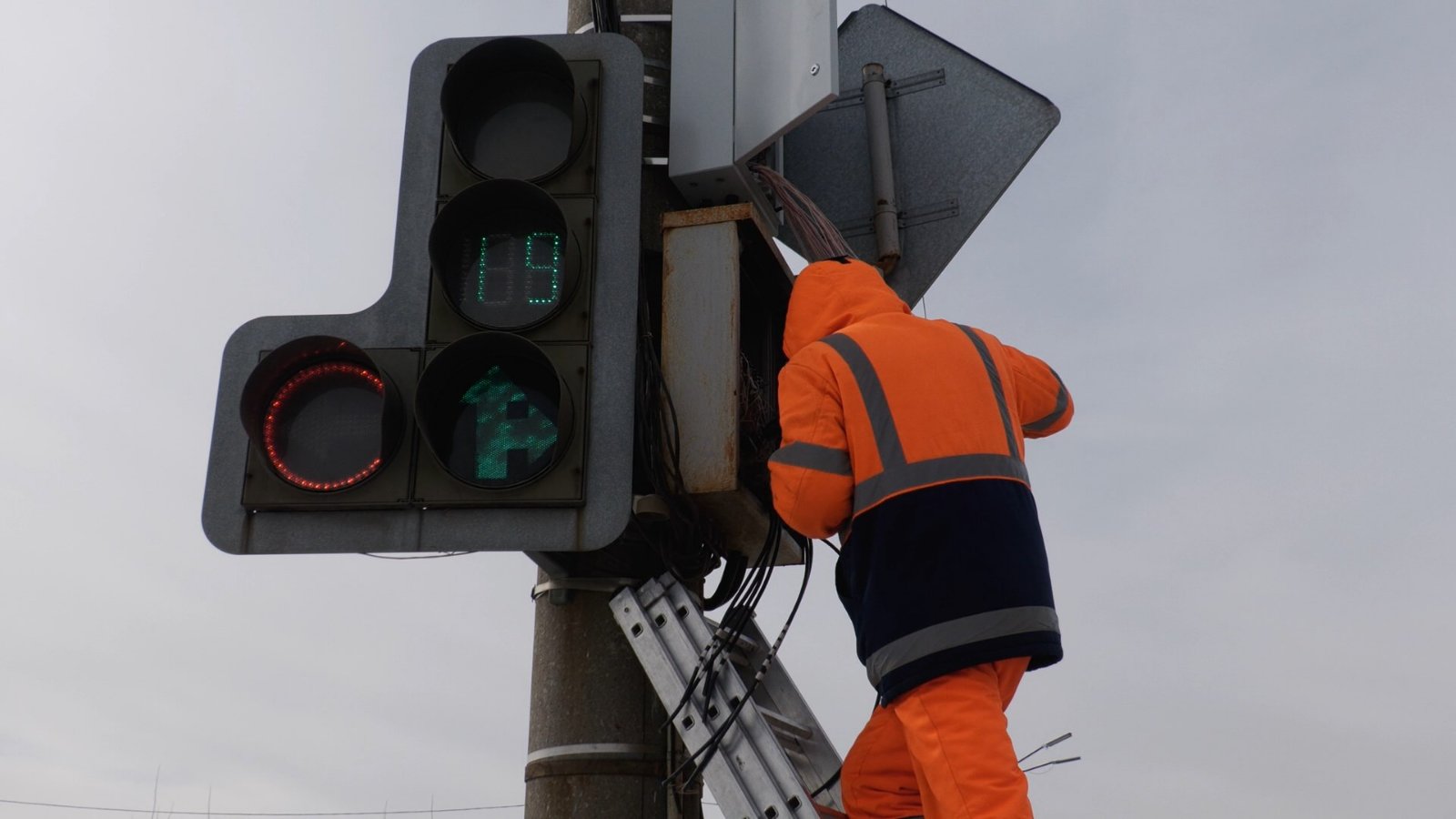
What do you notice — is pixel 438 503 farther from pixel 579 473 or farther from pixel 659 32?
pixel 659 32

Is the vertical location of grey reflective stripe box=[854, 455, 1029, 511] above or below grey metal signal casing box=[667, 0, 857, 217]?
below

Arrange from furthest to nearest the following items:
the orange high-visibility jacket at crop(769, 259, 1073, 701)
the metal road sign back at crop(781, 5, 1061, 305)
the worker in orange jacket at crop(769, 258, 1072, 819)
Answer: the metal road sign back at crop(781, 5, 1061, 305), the orange high-visibility jacket at crop(769, 259, 1073, 701), the worker in orange jacket at crop(769, 258, 1072, 819)

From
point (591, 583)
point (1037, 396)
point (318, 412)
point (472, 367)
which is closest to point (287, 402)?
point (318, 412)

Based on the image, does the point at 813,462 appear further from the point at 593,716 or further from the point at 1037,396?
the point at 593,716

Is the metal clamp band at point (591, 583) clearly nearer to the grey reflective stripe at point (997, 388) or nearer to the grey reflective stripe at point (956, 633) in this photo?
the grey reflective stripe at point (956, 633)

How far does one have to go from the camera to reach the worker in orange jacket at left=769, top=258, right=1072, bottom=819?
2.91 m

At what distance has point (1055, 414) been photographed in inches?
153

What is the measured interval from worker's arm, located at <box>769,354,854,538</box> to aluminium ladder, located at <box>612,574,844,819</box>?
46 cm

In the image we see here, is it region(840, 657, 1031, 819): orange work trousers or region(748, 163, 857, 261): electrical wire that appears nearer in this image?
region(840, 657, 1031, 819): orange work trousers

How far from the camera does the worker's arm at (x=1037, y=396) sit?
378 centimetres

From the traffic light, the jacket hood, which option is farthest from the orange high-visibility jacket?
the traffic light

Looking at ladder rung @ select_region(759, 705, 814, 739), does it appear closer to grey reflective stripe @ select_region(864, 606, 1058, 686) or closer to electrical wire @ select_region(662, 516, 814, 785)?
electrical wire @ select_region(662, 516, 814, 785)

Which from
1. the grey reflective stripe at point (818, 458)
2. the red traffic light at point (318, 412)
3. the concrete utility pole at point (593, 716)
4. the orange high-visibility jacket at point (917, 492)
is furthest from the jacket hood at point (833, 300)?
the red traffic light at point (318, 412)

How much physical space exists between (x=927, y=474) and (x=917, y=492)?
0.05 m
